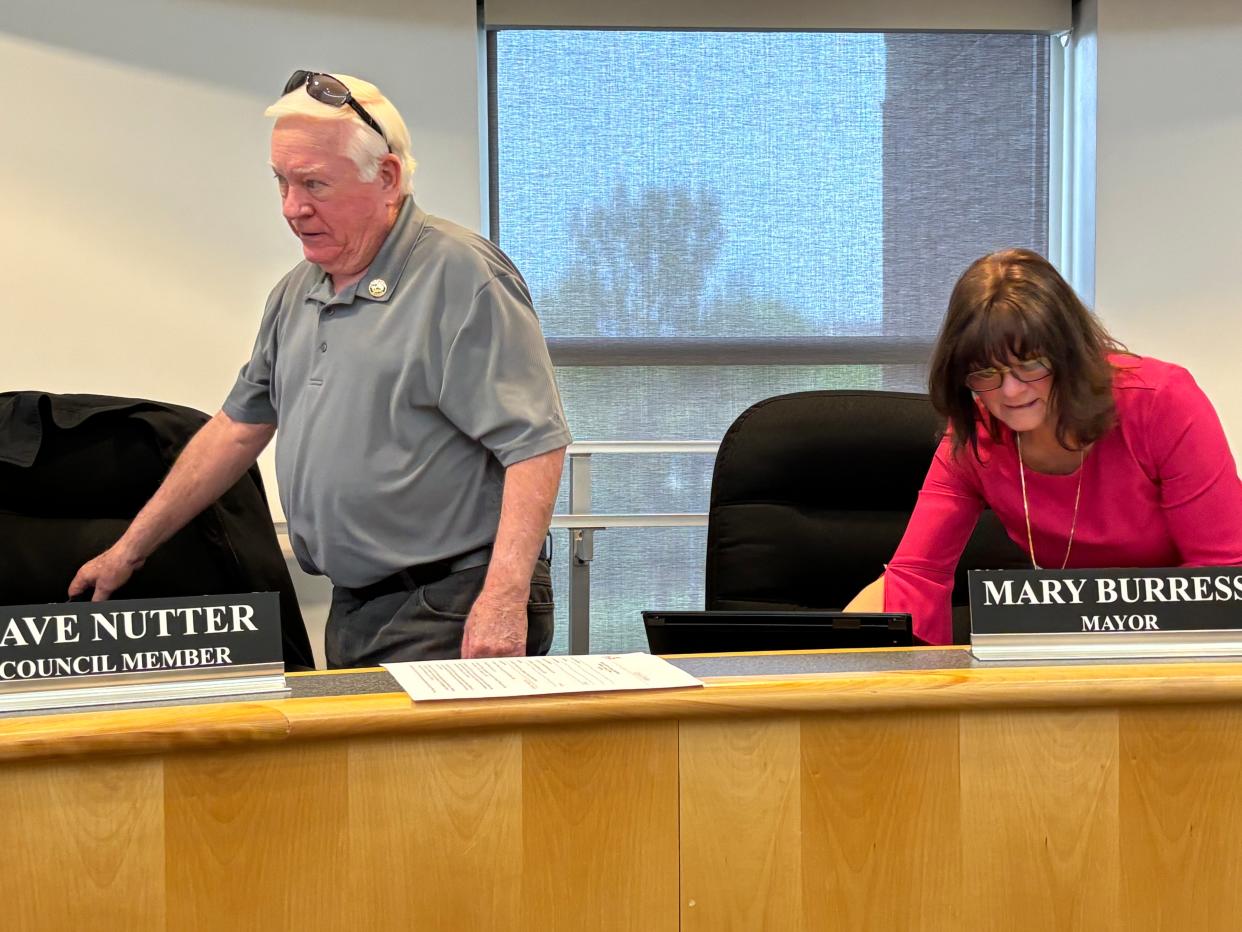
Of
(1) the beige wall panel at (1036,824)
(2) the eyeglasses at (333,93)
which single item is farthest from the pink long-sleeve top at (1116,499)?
(2) the eyeglasses at (333,93)

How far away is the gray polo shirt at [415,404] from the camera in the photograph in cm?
162

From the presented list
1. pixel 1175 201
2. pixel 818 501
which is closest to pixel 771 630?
pixel 818 501

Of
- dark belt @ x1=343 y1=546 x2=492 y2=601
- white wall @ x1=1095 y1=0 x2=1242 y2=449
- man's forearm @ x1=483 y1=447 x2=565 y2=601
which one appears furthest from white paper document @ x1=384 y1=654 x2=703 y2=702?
white wall @ x1=1095 y1=0 x2=1242 y2=449

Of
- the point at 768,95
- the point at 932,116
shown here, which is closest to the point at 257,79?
the point at 768,95

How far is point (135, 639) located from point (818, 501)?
132 cm

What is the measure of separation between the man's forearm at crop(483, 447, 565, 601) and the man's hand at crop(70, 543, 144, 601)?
600 millimetres

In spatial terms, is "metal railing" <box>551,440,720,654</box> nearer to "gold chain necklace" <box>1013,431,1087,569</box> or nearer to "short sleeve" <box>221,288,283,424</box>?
"short sleeve" <box>221,288,283,424</box>

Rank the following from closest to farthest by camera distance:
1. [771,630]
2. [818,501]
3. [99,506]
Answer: [771,630]
[99,506]
[818,501]

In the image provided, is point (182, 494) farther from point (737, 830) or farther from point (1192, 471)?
point (1192, 471)

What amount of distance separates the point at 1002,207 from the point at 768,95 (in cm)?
69

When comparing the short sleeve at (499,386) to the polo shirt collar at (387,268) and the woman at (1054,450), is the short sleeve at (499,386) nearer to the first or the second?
the polo shirt collar at (387,268)

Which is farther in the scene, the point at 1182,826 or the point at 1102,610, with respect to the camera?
the point at 1102,610

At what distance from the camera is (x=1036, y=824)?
3.34 feet

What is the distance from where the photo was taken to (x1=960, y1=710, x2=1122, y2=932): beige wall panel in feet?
3.32
